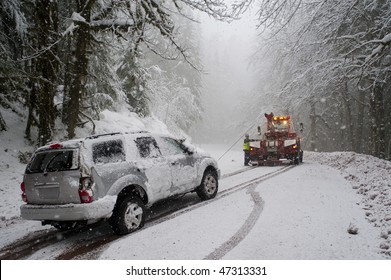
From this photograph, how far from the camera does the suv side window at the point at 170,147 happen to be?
24.1 ft

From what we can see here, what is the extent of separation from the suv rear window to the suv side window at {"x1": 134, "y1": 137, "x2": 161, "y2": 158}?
148 cm

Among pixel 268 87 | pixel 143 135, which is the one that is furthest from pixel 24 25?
pixel 268 87

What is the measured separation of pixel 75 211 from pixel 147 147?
2092 mm

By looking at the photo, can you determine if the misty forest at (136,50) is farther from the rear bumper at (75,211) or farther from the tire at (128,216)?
the rear bumper at (75,211)

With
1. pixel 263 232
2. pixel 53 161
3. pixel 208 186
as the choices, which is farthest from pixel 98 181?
pixel 208 186

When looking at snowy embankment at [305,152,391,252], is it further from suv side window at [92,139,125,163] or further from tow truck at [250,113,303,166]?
suv side window at [92,139,125,163]

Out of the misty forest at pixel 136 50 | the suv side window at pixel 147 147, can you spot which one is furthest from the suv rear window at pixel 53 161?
the misty forest at pixel 136 50

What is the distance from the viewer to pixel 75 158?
217 inches

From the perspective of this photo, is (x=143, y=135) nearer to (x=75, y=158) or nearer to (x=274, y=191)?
(x=75, y=158)

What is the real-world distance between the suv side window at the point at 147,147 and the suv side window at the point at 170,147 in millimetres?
207
